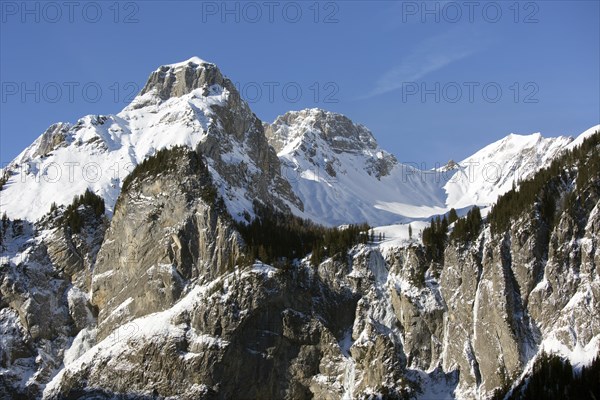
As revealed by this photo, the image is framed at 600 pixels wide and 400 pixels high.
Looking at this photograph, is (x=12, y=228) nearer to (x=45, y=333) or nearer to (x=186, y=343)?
(x=45, y=333)

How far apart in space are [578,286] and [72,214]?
8375 cm

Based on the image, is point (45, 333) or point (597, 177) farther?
point (45, 333)

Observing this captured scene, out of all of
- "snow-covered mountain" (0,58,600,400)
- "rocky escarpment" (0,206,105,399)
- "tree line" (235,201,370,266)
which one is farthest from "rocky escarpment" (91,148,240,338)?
"rocky escarpment" (0,206,105,399)

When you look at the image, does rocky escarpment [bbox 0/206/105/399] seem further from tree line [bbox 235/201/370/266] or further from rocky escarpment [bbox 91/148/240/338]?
tree line [bbox 235/201/370/266]

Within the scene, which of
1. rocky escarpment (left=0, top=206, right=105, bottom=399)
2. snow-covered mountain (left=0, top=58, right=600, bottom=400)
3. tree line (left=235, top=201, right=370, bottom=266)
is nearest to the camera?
snow-covered mountain (left=0, top=58, right=600, bottom=400)

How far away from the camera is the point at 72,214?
170m

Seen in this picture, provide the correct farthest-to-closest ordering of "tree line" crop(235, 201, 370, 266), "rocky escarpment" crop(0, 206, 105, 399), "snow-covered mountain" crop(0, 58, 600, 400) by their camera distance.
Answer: "tree line" crop(235, 201, 370, 266) → "rocky escarpment" crop(0, 206, 105, 399) → "snow-covered mountain" crop(0, 58, 600, 400)

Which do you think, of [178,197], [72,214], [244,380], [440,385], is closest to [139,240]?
[178,197]

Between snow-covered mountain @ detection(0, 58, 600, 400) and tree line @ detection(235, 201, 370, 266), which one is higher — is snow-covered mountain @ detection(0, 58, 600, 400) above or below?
below

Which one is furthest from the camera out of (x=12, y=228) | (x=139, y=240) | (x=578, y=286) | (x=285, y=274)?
(x=12, y=228)

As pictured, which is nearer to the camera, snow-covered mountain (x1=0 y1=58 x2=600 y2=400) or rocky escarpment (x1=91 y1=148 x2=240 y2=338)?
snow-covered mountain (x1=0 y1=58 x2=600 y2=400)

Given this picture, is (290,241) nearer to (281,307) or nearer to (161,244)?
(281,307)

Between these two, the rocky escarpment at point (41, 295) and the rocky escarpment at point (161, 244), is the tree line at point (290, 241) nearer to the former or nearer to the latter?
the rocky escarpment at point (161, 244)

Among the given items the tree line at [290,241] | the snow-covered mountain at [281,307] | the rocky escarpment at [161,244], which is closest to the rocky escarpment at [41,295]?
the snow-covered mountain at [281,307]
